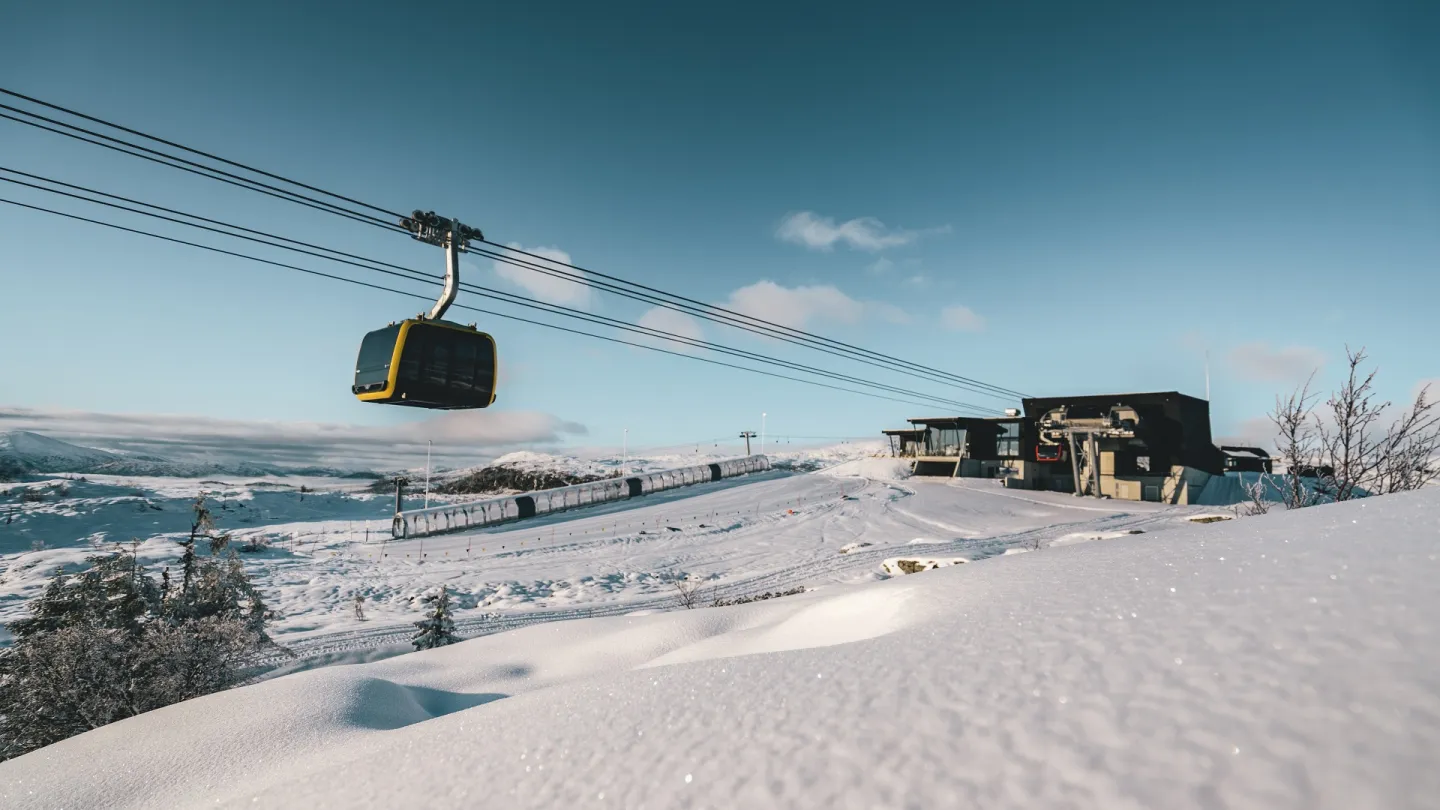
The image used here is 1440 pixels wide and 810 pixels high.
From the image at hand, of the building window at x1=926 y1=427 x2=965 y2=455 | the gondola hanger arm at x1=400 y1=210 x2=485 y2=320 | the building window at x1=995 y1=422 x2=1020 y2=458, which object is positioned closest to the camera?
the gondola hanger arm at x1=400 y1=210 x2=485 y2=320

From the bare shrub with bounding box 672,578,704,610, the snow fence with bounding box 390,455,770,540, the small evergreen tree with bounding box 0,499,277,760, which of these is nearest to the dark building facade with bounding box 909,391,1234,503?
the snow fence with bounding box 390,455,770,540

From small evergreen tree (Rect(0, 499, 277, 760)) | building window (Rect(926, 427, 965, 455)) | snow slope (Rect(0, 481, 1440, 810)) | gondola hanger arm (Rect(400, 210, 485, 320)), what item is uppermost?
gondola hanger arm (Rect(400, 210, 485, 320))

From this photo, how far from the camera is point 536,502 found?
3519 cm

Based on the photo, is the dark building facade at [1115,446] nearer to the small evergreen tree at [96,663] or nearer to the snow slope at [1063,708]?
the snow slope at [1063,708]

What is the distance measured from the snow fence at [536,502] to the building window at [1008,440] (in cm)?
2061

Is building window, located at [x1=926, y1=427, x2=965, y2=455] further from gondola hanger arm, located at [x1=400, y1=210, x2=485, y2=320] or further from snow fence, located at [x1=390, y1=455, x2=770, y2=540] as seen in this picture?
gondola hanger arm, located at [x1=400, y1=210, x2=485, y2=320]

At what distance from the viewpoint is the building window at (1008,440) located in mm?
39375

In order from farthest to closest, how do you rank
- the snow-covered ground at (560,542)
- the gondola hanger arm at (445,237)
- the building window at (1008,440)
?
the building window at (1008,440) < the snow-covered ground at (560,542) < the gondola hanger arm at (445,237)

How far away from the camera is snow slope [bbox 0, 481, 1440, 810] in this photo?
2.96 feet

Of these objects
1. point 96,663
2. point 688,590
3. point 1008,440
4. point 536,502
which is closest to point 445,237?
point 96,663

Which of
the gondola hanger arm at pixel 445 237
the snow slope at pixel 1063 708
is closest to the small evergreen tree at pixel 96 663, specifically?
the snow slope at pixel 1063 708

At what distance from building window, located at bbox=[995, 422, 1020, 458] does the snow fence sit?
811 inches

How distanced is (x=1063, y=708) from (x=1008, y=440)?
4354cm

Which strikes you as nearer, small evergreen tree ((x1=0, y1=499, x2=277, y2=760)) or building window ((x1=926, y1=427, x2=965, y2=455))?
small evergreen tree ((x1=0, y1=499, x2=277, y2=760))
